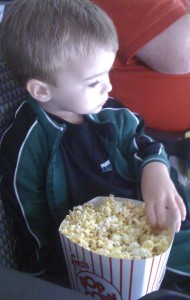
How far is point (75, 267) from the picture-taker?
0.88 metres

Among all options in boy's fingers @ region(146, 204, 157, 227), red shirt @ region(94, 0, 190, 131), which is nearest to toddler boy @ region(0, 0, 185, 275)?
boy's fingers @ region(146, 204, 157, 227)

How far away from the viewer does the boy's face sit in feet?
2.99

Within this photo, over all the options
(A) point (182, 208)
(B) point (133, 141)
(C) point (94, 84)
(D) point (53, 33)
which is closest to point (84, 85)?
(C) point (94, 84)

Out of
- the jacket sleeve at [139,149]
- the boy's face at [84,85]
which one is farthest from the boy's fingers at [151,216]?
the boy's face at [84,85]

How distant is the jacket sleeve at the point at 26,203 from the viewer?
1.01m

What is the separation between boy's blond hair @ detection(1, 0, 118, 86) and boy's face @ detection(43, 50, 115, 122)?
0.02 m

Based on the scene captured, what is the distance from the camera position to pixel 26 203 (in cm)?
105

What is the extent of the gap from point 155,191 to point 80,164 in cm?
21

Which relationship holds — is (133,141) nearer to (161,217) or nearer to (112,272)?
(161,217)

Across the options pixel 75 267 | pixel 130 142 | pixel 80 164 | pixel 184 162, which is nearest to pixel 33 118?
pixel 80 164

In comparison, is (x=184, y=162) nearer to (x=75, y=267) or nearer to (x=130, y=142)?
(x=130, y=142)

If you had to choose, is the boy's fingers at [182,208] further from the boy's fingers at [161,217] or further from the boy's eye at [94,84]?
the boy's eye at [94,84]

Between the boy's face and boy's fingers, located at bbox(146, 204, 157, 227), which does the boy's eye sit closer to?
the boy's face

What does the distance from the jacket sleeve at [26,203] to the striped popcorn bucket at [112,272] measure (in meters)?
0.22
